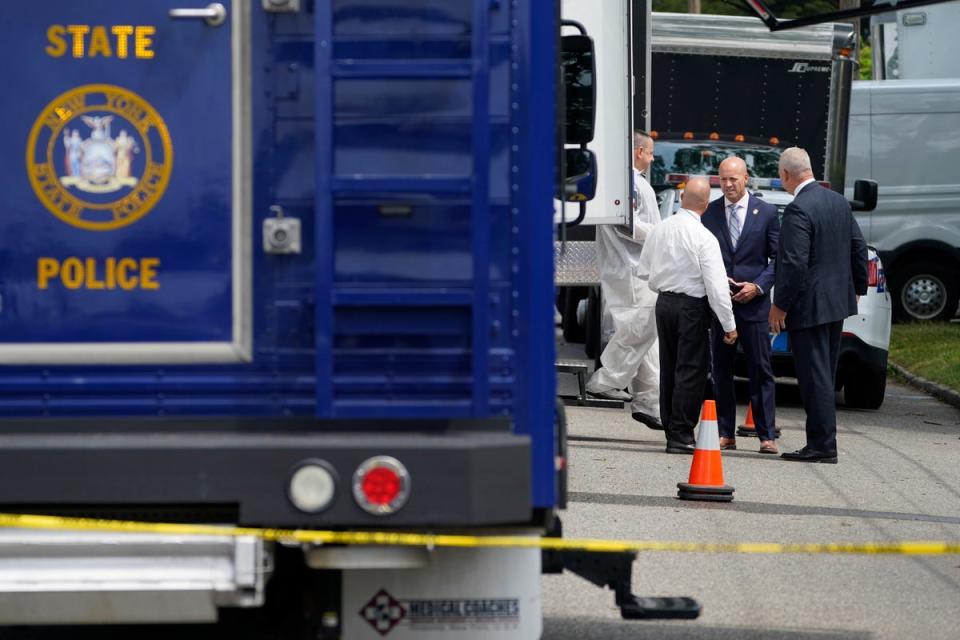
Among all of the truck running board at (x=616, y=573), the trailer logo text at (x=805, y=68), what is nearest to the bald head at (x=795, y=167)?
the truck running board at (x=616, y=573)

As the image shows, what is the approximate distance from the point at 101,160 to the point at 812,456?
24.5 feet

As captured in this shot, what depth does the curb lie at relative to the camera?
613 inches

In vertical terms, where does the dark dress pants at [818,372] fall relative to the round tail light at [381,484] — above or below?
below

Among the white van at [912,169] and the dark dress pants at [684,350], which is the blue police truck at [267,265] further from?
the white van at [912,169]

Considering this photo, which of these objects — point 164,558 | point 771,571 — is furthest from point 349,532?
point 771,571

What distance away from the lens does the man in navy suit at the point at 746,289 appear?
11.6 metres

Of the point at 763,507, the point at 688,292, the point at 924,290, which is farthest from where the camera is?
the point at 924,290

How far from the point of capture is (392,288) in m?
4.59

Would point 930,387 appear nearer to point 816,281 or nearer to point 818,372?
point 818,372

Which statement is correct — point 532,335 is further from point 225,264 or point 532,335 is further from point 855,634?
point 855,634

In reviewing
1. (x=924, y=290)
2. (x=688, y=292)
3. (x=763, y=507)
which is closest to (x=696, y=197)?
(x=688, y=292)

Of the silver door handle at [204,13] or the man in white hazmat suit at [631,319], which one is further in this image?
the man in white hazmat suit at [631,319]

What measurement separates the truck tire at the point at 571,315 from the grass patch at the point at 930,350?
3.48m

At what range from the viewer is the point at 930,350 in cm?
1881
